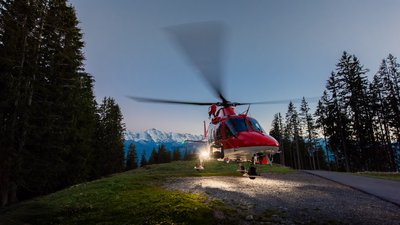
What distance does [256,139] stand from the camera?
10961 millimetres

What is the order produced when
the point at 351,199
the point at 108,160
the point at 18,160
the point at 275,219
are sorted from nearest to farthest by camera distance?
1. the point at 275,219
2. the point at 351,199
3. the point at 18,160
4. the point at 108,160

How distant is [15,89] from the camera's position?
625 inches

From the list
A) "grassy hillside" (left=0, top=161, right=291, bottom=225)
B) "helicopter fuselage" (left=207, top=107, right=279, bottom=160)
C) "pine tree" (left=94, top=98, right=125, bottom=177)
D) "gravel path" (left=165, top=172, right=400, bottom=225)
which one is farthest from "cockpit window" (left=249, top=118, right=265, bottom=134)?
"pine tree" (left=94, top=98, right=125, bottom=177)

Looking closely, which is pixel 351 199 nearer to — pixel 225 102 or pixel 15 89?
pixel 225 102

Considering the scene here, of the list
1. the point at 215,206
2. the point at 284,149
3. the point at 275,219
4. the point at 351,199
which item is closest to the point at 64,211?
the point at 215,206

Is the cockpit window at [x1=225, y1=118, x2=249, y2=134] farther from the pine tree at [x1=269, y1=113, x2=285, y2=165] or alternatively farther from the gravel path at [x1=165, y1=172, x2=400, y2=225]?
the pine tree at [x1=269, y1=113, x2=285, y2=165]

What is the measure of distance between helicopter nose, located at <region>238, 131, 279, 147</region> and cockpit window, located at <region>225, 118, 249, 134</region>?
0.52 metres

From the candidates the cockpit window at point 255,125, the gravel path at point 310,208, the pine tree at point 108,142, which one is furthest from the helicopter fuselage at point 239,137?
the pine tree at point 108,142

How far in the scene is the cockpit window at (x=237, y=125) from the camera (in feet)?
39.3

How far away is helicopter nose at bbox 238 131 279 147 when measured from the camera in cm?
1084

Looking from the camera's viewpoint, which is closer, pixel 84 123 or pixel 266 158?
pixel 266 158

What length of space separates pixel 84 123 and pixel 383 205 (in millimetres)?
29408

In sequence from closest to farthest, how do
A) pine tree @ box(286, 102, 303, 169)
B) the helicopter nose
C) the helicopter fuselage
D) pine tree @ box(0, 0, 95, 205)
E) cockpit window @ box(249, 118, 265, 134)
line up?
the helicopter nose < the helicopter fuselage < cockpit window @ box(249, 118, 265, 134) < pine tree @ box(0, 0, 95, 205) < pine tree @ box(286, 102, 303, 169)

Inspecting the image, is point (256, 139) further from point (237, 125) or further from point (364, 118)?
point (364, 118)
